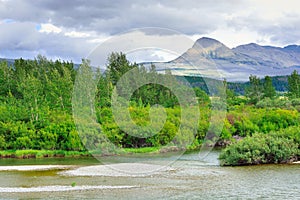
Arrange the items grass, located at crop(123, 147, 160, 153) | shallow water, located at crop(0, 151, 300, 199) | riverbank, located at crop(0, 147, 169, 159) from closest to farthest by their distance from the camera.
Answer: shallow water, located at crop(0, 151, 300, 199)
riverbank, located at crop(0, 147, 169, 159)
grass, located at crop(123, 147, 160, 153)

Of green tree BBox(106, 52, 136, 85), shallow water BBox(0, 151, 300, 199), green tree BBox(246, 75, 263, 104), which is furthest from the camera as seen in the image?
green tree BBox(246, 75, 263, 104)

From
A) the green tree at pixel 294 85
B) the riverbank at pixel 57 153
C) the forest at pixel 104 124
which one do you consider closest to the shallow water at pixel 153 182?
the forest at pixel 104 124

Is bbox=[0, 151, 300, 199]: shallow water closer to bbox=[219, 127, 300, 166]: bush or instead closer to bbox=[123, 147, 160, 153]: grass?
bbox=[219, 127, 300, 166]: bush

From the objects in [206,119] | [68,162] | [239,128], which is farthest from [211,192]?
[239,128]

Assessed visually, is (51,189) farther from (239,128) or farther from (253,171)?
(239,128)

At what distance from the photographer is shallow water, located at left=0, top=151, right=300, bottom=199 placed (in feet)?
108

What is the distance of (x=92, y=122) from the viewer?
6762 centimetres

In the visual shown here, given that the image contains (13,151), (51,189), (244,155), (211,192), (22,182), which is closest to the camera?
(211,192)

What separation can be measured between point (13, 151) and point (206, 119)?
2942 centimetres

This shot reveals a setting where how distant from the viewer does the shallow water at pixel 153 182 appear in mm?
32875

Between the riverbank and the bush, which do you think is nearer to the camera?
the bush

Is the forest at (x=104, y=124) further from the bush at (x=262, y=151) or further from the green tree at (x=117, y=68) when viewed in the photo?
the green tree at (x=117, y=68)

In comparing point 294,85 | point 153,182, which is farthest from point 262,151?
point 294,85

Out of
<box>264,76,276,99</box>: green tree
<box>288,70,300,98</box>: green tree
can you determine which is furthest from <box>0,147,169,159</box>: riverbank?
<box>288,70,300,98</box>: green tree
